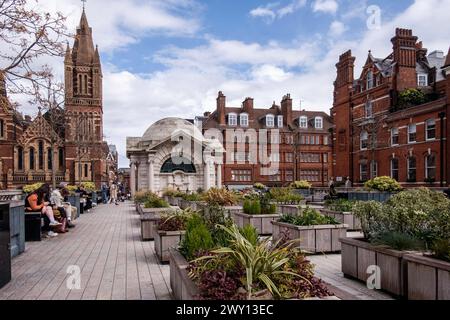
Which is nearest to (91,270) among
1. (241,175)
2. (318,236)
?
(318,236)

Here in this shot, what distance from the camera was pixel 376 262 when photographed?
22.6 feet

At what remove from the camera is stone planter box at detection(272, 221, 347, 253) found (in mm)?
9969

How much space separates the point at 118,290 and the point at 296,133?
63.7m

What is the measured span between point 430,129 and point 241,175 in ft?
112

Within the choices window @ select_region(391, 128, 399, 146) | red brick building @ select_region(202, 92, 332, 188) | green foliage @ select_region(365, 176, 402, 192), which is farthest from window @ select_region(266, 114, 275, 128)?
green foliage @ select_region(365, 176, 402, 192)

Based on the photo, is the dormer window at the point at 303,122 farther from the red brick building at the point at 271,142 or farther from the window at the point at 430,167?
the window at the point at 430,167

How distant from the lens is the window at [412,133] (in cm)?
3988

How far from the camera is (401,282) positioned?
6.25 meters

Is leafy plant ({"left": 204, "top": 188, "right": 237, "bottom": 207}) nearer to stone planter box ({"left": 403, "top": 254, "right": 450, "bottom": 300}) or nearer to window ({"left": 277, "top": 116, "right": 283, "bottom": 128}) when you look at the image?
stone planter box ({"left": 403, "top": 254, "right": 450, "bottom": 300})

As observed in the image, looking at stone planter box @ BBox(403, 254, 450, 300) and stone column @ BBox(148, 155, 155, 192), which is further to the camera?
stone column @ BBox(148, 155, 155, 192)

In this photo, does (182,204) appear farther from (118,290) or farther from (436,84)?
(436,84)

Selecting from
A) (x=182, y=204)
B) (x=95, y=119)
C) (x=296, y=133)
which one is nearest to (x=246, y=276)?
(x=182, y=204)

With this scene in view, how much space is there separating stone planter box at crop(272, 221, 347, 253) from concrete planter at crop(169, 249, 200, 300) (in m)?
3.87

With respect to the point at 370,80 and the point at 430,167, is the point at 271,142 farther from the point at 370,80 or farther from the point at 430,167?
the point at 430,167
